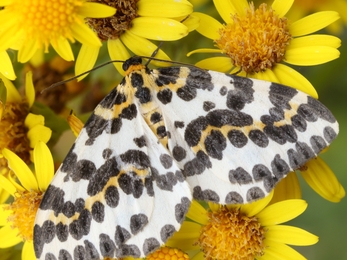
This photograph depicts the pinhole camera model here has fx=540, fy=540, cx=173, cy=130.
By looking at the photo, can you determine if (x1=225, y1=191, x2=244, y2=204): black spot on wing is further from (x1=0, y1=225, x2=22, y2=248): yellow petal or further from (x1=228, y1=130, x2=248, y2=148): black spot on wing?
(x1=0, y1=225, x2=22, y2=248): yellow petal

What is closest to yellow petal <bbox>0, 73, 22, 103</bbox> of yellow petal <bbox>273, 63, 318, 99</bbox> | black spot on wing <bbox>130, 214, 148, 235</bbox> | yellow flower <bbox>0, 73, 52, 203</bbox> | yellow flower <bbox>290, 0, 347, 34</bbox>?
yellow flower <bbox>0, 73, 52, 203</bbox>

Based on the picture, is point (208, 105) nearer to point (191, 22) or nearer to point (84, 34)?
point (191, 22)

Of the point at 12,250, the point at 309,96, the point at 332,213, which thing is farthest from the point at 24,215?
the point at 332,213

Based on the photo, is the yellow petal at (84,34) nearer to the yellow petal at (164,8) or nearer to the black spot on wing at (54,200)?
the yellow petal at (164,8)

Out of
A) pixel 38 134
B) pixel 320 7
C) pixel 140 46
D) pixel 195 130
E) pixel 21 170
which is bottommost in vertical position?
pixel 21 170

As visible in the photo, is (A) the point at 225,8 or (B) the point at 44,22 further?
(A) the point at 225,8

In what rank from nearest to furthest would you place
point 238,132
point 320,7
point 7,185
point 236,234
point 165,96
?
point 238,132 → point 165,96 → point 236,234 → point 7,185 → point 320,7

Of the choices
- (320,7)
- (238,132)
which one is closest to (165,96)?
(238,132)

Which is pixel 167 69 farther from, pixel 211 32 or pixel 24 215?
pixel 24 215
